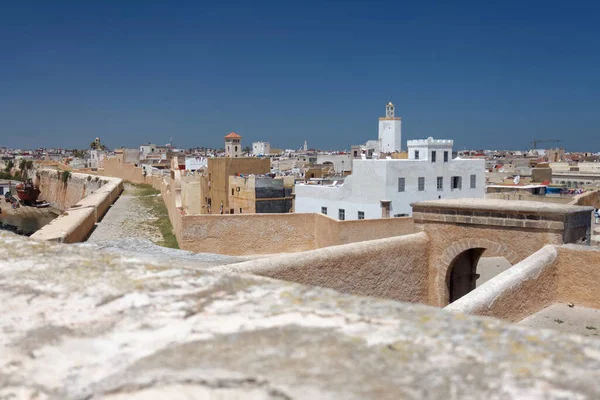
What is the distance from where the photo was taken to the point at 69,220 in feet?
41.7

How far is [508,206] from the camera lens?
8.52 meters

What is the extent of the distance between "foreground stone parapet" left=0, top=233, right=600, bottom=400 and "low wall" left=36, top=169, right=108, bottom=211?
31.2 m

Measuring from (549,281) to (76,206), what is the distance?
1390cm

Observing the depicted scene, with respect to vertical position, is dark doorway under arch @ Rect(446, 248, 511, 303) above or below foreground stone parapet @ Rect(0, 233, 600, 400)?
below

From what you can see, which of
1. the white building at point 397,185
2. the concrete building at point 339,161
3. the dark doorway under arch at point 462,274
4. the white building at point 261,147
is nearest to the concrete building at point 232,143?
the concrete building at point 339,161

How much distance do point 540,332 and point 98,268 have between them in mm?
1511

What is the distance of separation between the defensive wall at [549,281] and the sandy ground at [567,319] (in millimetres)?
84

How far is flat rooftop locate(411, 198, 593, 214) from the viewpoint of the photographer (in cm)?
802

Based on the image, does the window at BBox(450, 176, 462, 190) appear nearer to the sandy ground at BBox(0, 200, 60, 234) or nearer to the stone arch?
the stone arch

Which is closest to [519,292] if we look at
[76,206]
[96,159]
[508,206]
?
[508,206]

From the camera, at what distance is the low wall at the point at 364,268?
658 cm

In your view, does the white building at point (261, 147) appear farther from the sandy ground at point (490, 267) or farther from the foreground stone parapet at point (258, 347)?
the foreground stone parapet at point (258, 347)

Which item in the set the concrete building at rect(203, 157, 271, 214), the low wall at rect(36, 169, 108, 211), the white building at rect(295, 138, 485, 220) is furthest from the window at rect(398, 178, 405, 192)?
the low wall at rect(36, 169, 108, 211)

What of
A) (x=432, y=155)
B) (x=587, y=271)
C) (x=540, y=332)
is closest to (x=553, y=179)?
(x=432, y=155)
